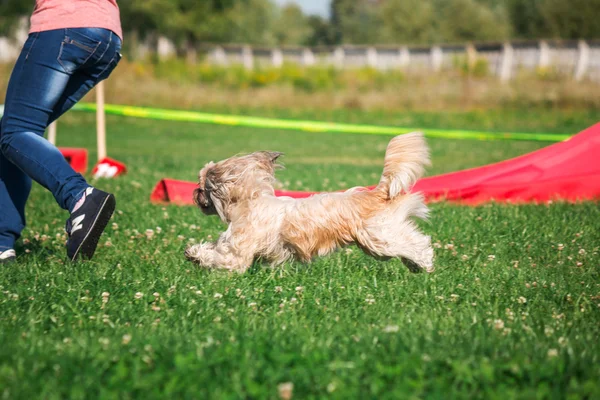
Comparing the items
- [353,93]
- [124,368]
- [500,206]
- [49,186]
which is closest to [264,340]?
[124,368]

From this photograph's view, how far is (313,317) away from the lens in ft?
13.6

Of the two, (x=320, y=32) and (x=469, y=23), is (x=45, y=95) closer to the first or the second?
(x=469, y=23)

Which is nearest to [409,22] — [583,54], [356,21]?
[356,21]

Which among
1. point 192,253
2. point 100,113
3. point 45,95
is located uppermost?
point 45,95

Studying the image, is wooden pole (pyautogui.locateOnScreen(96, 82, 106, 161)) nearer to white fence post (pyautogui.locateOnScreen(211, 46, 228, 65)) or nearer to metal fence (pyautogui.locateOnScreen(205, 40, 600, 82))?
metal fence (pyautogui.locateOnScreen(205, 40, 600, 82))

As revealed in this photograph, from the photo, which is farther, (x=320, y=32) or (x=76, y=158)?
(x=320, y=32)

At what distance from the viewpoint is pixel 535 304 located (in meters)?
4.48

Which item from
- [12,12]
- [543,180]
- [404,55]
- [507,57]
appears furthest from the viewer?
[404,55]

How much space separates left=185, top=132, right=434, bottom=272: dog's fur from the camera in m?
4.88

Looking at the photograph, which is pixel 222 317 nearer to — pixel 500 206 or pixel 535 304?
pixel 535 304

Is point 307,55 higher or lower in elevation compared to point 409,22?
lower

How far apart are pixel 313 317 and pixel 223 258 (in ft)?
3.78

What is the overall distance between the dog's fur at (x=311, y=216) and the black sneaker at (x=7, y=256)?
1338 millimetres

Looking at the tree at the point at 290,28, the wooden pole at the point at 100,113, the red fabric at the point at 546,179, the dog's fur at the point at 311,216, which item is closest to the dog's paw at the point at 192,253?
the dog's fur at the point at 311,216
